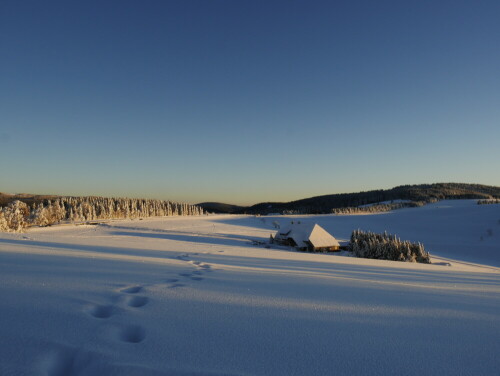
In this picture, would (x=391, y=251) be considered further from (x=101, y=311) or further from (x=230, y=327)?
(x=101, y=311)

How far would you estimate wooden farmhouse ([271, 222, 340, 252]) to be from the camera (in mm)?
26969

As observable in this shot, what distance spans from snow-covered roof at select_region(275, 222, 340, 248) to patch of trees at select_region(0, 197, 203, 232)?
92.4 feet

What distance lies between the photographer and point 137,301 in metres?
3.84

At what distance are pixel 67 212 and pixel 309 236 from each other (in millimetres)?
74520

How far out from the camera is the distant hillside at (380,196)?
485 feet

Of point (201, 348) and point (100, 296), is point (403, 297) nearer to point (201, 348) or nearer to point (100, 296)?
point (201, 348)

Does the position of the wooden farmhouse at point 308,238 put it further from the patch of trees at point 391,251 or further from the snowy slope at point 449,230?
the snowy slope at point 449,230

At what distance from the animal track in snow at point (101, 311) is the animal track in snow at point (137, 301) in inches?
10.8

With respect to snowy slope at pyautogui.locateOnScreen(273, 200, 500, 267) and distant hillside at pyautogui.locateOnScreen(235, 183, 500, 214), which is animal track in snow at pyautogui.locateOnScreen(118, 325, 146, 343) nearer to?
snowy slope at pyautogui.locateOnScreen(273, 200, 500, 267)

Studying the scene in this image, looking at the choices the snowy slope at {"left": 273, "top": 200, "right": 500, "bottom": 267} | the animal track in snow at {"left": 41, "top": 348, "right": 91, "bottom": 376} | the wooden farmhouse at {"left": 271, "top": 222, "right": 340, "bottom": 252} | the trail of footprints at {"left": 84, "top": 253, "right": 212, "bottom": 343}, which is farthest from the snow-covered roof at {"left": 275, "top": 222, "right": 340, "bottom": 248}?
the animal track in snow at {"left": 41, "top": 348, "right": 91, "bottom": 376}

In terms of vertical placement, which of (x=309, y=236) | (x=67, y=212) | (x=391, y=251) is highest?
(x=67, y=212)

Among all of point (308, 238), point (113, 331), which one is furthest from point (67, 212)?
point (113, 331)

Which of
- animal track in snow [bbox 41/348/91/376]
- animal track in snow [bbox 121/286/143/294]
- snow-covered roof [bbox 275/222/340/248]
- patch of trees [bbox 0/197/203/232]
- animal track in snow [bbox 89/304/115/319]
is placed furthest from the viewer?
patch of trees [bbox 0/197/203/232]

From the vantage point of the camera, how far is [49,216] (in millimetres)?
59906
